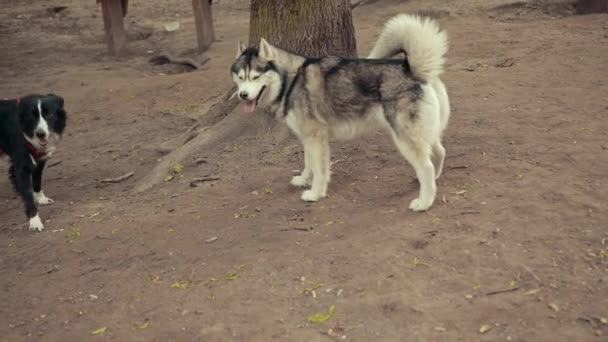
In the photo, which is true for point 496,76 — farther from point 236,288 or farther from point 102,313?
point 102,313

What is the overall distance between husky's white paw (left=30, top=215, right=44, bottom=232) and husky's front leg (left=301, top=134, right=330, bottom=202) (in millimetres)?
2449

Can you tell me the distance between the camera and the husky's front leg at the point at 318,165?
547 centimetres

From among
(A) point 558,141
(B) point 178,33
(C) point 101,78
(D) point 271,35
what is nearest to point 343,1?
(D) point 271,35

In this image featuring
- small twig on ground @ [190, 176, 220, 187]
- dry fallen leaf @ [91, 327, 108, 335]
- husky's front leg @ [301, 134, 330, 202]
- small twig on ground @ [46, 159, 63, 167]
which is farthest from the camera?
small twig on ground @ [46, 159, 63, 167]

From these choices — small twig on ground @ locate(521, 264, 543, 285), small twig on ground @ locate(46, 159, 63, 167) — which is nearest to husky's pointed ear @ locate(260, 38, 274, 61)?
small twig on ground @ locate(521, 264, 543, 285)

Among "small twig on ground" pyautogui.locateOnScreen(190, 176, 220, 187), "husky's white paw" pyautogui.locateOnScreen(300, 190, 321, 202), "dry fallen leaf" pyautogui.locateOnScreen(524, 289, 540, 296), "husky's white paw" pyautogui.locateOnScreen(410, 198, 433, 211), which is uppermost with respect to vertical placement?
"dry fallen leaf" pyautogui.locateOnScreen(524, 289, 540, 296)

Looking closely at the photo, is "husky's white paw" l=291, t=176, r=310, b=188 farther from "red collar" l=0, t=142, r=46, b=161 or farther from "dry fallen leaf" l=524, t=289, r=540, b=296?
"red collar" l=0, t=142, r=46, b=161

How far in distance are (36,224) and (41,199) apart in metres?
0.85

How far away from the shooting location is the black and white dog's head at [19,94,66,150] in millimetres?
6305

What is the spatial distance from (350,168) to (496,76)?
8.33 feet

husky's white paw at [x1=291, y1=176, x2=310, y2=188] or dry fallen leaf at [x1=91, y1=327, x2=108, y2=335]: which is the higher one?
husky's white paw at [x1=291, y1=176, x2=310, y2=188]

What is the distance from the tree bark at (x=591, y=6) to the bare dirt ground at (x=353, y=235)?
66.9 inches

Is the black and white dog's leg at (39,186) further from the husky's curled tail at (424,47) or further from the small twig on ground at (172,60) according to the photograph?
the small twig on ground at (172,60)

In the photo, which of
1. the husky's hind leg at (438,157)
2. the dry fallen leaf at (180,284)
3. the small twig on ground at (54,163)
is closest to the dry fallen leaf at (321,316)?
the dry fallen leaf at (180,284)
